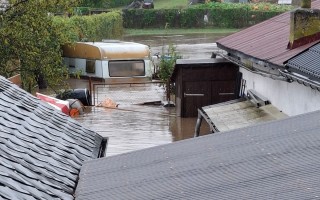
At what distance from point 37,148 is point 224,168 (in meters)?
2.48

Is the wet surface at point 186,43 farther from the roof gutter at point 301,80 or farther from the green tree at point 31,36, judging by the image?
the roof gutter at point 301,80

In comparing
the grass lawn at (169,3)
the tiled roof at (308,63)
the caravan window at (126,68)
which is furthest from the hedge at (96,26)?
the tiled roof at (308,63)

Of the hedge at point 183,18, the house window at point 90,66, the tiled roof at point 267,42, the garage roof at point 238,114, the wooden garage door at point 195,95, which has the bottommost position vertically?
the hedge at point 183,18

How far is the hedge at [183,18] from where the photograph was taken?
67625 millimetres

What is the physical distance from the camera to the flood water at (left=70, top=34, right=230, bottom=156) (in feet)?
70.7

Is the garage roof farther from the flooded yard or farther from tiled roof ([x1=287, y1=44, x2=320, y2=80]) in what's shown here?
the flooded yard

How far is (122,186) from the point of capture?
6.98 meters

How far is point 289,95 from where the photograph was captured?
1375 cm

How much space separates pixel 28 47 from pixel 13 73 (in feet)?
6.91

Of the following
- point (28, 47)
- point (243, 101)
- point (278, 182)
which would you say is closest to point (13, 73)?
point (28, 47)

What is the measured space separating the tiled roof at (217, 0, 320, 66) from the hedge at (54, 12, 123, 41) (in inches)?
821

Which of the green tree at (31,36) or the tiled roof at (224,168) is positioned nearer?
the tiled roof at (224,168)

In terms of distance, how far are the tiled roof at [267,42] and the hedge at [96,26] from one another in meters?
20.8

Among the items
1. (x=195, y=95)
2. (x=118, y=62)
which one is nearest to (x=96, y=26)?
(x=118, y=62)
